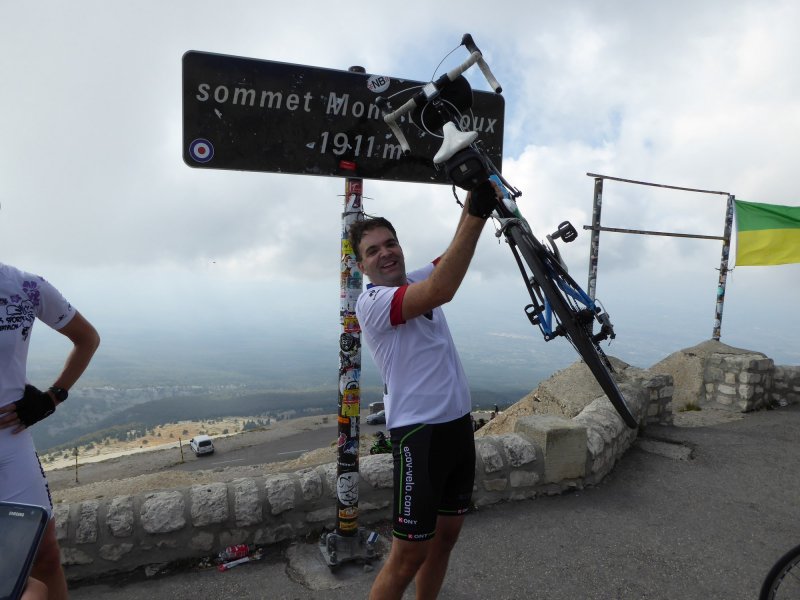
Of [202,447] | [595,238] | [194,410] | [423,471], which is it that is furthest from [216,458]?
[194,410]

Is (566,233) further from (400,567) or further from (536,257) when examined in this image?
(400,567)

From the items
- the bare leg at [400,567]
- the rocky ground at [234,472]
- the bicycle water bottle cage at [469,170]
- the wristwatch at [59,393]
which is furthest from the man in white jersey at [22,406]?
the bicycle water bottle cage at [469,170]

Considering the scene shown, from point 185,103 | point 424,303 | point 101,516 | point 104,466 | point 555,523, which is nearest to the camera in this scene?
point 424,303

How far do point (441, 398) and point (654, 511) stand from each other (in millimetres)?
3736

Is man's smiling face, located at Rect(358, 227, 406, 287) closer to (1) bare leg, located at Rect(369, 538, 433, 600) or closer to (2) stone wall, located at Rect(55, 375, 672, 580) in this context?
(1) bare leg, located at Rect(369, 538, 433, 600)

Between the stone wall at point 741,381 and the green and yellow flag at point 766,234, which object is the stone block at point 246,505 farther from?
the green and yellow flag at point 766,234

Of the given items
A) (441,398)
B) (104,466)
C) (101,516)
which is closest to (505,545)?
(441,398)

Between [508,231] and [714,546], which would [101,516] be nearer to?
[508,231]

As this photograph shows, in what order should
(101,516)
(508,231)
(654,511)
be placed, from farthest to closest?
1. (654,511)
2. (101,516)
3. (508,231)

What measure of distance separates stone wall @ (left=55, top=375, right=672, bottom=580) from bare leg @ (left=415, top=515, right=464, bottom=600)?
1.66m

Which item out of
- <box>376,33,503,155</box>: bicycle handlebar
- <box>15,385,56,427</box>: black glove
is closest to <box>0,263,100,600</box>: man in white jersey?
<box>15,385,56,427</box>: black glove

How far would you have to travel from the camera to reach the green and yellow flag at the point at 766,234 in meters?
11.3

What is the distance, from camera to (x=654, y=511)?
4727 mm

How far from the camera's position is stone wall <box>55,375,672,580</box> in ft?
11.4
